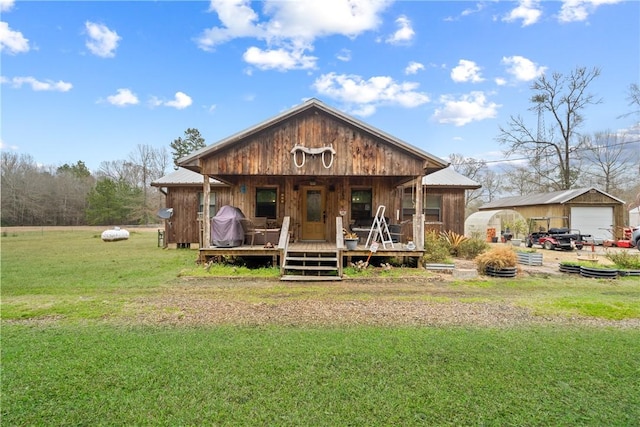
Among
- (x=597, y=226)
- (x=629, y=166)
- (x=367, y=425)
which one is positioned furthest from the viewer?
(x=629, y=166)

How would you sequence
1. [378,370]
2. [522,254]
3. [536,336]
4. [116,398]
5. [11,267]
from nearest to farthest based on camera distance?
[116,398]
[378,370]
[536,336]
[11,267]
[522,254]

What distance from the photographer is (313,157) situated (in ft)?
30.9

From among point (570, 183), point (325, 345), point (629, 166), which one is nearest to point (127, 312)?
point (325, 345)

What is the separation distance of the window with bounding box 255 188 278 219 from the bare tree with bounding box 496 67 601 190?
25.7 metres

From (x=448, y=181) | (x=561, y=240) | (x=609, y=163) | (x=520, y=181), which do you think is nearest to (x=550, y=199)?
(x=561, y=240)

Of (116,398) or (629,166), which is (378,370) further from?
(629,166)

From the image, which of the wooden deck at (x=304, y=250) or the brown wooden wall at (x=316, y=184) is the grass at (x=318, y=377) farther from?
the brown wooden wall at (x=316, y=184)

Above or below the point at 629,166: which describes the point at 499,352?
below

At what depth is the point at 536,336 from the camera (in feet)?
13.6

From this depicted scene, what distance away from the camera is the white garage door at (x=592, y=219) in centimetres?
2028

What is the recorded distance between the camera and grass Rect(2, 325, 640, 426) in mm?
2455

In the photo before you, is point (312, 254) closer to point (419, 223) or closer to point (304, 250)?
point (304, 250)

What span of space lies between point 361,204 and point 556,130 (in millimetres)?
25253

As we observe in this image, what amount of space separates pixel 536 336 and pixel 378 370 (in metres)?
2.46
